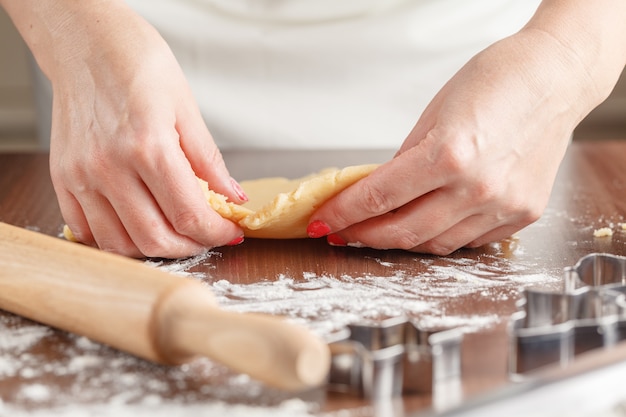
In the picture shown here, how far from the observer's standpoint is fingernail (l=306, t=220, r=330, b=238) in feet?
3.84

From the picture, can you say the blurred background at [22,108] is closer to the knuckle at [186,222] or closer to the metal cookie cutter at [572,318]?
the knuckle at [186,222]

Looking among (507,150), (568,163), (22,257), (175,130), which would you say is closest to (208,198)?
(175,130)

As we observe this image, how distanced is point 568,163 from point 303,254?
0.79 metres

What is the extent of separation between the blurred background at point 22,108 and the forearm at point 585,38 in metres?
2.15

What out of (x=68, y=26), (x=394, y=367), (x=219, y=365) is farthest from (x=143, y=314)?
(x=68, y=26)

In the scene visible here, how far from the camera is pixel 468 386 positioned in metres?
0.75

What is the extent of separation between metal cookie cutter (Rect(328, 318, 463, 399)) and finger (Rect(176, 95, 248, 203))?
1.48ft

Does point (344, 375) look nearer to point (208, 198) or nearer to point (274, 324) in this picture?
point (274, 324)

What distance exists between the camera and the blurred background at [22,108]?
3.24 metres

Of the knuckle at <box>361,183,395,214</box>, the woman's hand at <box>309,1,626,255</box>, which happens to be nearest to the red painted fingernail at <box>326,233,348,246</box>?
the woman's hand at <box>309,1,626,255</box>

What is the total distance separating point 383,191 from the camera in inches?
42.9

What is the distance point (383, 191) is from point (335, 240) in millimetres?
154

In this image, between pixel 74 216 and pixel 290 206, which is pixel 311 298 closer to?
pixel 290 206

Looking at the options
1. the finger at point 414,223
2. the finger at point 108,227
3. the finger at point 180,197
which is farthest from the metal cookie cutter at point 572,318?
the finger at point 108,227
